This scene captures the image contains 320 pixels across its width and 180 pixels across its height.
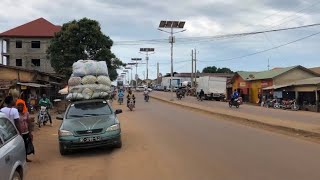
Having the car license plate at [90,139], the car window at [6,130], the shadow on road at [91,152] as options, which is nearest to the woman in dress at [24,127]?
the car license plate at [90,139]

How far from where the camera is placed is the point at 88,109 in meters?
14.7

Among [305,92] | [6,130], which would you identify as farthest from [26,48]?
[6,130]

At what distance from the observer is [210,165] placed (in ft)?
34.9

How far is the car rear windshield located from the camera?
47.1ft

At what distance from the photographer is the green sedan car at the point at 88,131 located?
1285 cm

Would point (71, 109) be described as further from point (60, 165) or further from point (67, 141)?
point (60, 165)

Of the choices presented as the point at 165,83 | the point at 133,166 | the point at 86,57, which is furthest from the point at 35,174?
the point at 165,83

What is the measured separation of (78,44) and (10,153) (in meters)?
47.8

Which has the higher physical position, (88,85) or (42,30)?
(42,30)

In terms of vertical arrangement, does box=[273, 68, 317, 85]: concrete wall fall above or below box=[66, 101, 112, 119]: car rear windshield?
above

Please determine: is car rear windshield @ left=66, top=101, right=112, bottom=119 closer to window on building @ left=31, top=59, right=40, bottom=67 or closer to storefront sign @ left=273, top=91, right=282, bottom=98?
storefront sign @ left=273, top=91, right=282, bottom=98

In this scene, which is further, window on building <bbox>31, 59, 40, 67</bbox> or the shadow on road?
window on building <bbox>31, 59, 40, 67</bbox>

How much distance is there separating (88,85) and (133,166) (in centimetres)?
894

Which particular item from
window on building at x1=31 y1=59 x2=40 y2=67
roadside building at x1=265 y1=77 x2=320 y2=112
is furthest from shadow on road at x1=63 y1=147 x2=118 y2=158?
window on building at x1=31 y1=59 x2=40 y2=67
